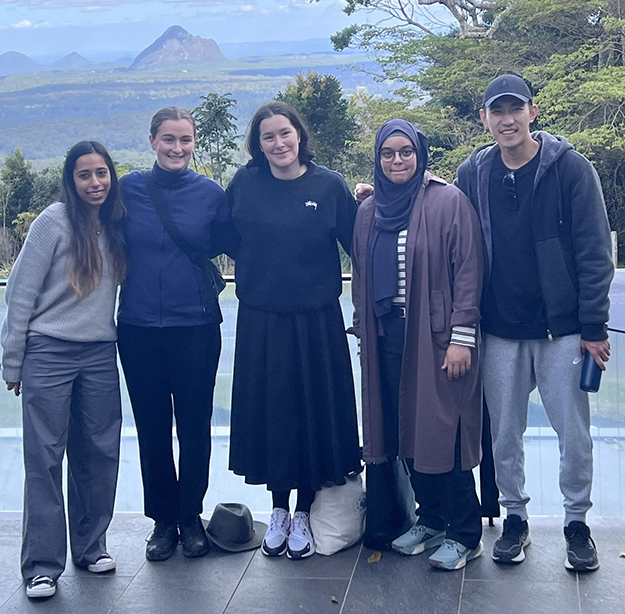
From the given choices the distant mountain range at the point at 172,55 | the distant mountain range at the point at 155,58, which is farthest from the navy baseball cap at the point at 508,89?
the distant mountain range at the point at 155,58

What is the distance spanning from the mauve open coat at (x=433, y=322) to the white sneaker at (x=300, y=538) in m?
0.44

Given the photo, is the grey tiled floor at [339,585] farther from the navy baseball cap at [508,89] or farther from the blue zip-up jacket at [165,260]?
the navy baseball cap at [508,89]

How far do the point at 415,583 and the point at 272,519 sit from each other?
53cm

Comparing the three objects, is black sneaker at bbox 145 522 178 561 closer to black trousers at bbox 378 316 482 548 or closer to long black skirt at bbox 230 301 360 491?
long black skirt at bbox 230 301 360 491

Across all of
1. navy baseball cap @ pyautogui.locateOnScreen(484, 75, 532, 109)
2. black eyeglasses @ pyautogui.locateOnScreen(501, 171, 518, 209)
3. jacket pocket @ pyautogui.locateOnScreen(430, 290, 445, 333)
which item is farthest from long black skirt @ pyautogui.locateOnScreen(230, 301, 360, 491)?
navy baseball cap @ pyautogui.locateOnScreen(484, 75, 532, 109)

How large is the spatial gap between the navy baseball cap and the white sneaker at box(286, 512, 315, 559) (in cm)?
139

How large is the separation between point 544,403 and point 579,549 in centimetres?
43

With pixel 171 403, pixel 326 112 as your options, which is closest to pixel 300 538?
pixel 171 403

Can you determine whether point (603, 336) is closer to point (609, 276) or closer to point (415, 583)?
point (609, 276)

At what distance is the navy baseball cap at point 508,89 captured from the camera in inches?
93.0

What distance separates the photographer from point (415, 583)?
247cm

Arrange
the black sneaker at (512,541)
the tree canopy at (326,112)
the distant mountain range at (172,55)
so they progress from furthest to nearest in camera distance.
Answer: the distant mountain range at (172,55) → the tree canopy at (326,112) → the black sneaker at (512,541)

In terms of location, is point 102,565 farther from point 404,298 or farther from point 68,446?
point 404,298

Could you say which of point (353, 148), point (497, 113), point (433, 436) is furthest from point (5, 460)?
point (353, 148)
